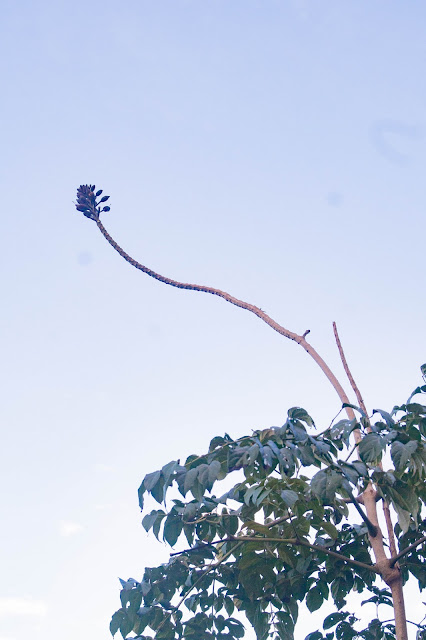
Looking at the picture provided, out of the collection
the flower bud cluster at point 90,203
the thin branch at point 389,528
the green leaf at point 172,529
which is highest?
the flower bud cluster at point 90,203

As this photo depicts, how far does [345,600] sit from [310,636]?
0.94 feet

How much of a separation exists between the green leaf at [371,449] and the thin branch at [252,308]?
467mm

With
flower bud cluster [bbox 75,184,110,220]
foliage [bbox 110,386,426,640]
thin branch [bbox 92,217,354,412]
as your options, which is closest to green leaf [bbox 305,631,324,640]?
foliage [bbox 110,386,426,640]

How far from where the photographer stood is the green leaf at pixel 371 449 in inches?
130

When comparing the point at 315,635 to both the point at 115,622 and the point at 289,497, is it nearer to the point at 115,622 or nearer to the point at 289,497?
the point at 115,622

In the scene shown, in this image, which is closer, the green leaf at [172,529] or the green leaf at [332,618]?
the green leaf at [172,529]

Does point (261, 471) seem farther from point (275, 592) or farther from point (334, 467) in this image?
point (275, 592)

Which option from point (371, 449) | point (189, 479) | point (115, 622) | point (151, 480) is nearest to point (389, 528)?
point (371, 449)

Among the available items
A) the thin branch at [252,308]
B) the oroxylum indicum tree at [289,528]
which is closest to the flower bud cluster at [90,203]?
the thin branch at [252,308]

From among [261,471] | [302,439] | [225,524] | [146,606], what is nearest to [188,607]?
[146,606]

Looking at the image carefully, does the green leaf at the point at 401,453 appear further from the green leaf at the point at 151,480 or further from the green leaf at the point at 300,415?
the green leaf at the point at 151,480

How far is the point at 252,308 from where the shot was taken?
15.2 feet

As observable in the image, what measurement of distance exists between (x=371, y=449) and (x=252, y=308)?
1.54 metres

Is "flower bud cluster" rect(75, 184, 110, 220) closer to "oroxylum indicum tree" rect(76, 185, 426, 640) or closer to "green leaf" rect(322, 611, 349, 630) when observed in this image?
"oroxylum indicum tree" rect(76, 185, 426, 640)
